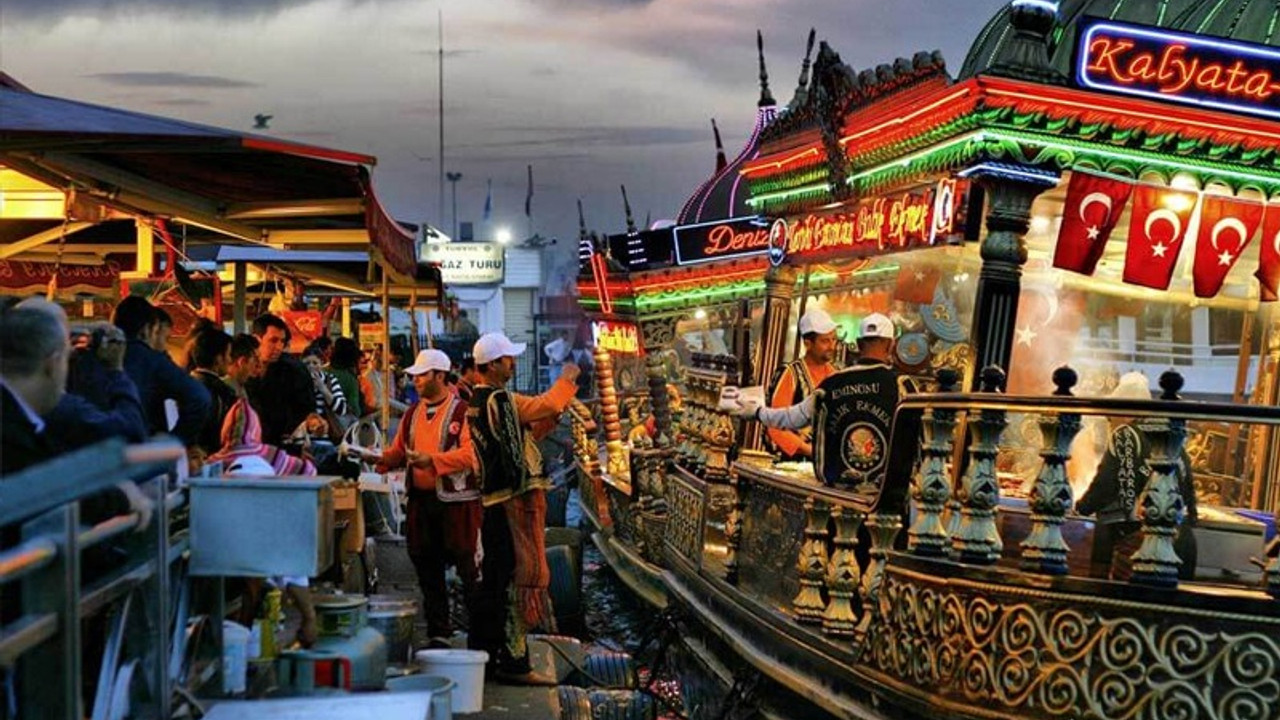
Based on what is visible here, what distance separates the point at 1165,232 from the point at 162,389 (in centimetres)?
720

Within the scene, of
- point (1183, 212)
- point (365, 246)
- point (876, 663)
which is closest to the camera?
point (876, 663)

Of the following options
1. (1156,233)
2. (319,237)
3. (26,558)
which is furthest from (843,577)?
(319,237)

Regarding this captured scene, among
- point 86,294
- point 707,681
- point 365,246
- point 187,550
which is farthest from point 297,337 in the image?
point 187,550

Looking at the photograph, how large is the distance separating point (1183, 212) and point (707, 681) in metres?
5.05

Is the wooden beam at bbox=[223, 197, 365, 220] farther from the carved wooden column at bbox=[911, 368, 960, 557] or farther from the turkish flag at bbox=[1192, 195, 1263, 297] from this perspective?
the turkish flag at bbox=[1192, 195, 1263, 297]

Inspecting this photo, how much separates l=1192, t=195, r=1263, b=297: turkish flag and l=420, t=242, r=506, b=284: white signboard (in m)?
68.1

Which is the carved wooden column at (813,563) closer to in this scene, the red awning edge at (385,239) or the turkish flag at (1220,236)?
the red awning edge at (385,239)

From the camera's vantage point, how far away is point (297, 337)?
20.0 m

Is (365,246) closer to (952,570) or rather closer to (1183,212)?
(1183,212)

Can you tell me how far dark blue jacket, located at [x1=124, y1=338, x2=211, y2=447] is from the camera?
7656 mm

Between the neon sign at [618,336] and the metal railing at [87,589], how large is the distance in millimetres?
22319

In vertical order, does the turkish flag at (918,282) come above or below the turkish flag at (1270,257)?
below

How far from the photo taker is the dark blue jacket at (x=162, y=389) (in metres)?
7.66

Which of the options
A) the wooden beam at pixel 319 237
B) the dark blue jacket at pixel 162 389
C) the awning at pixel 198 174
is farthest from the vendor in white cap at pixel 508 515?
the dark blue jacket at pixel 162 389
